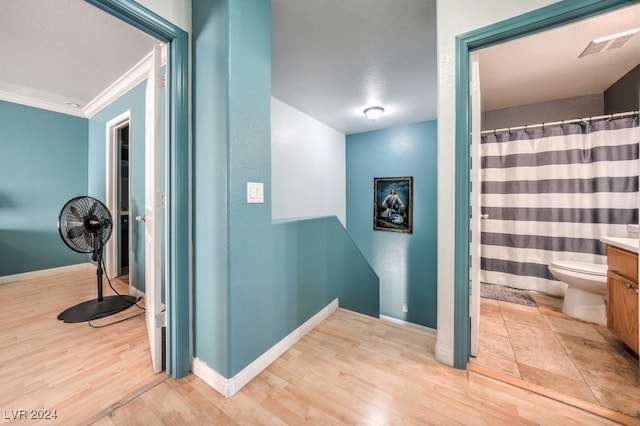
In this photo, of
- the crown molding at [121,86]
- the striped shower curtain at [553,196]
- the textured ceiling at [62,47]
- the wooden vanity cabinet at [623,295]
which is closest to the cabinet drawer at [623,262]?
the wooden vanity cabinet at [623,295]

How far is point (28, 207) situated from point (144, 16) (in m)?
3.61

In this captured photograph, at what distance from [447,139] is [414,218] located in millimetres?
2606

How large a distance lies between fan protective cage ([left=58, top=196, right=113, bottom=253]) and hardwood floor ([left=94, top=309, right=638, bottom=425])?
1687 millimetres

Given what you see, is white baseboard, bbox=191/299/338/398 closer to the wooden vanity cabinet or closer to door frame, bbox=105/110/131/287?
the wooden vanity cabinet

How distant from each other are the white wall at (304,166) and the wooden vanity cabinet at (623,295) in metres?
2.88

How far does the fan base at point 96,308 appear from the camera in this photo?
2.11 metres

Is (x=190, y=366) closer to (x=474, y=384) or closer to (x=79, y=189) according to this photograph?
(x=474, y=384)

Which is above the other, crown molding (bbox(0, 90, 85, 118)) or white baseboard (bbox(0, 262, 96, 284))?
crown molding (bbox(0, 90, 85, 118))

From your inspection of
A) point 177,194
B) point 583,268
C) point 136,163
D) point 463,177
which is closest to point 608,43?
point 583,268

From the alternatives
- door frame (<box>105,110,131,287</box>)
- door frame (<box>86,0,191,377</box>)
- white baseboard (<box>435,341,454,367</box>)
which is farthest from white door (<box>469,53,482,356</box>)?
door frame (<box>105,110,131,287</box>)

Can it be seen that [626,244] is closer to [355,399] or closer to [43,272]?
[355,399]

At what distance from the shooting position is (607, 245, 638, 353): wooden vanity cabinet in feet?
4.73

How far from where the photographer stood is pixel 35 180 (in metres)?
3.20

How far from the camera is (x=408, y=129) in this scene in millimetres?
3832
